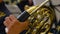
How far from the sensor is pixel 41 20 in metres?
0.72

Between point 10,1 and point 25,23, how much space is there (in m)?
1.63

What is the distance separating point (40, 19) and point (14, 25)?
5.1 inches

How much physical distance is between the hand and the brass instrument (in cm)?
4

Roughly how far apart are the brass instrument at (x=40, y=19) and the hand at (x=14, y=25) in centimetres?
4

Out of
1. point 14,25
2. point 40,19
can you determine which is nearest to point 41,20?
point 40,19

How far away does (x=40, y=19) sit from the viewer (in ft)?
2.35

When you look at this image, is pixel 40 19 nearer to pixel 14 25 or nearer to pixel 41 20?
pixel 41 20

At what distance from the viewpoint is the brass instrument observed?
2.23 ft

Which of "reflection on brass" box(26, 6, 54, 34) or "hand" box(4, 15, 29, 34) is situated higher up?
"reflection on brass" box(26, 6, 54, 34)

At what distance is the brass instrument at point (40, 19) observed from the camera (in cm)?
68

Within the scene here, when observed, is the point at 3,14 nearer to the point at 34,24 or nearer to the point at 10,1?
the point at 34,24

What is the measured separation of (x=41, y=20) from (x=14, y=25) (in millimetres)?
136

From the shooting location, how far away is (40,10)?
71 centimetres

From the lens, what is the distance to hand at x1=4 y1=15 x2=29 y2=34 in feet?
2.01
